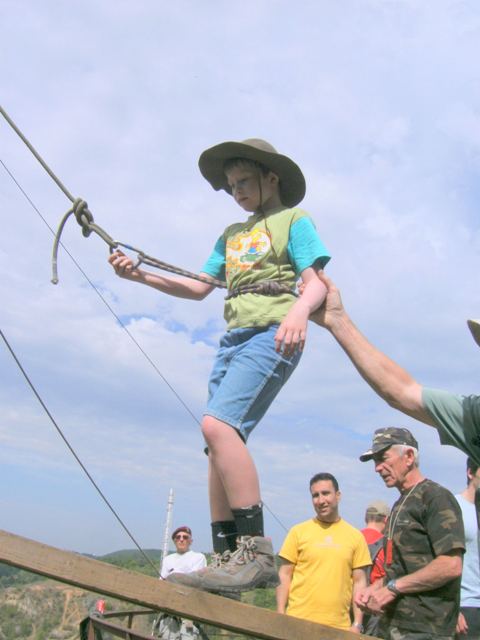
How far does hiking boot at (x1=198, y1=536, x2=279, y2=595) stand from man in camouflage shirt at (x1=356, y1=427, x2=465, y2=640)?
82cm

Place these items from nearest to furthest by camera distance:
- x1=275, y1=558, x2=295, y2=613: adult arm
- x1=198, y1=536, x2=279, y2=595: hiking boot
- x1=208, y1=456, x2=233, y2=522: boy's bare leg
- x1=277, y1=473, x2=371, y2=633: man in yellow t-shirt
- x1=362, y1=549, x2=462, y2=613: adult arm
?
x1=198, y1=536, x2=279, y2=595: hiking boot < x1=208, y1=456, x2=233, y2=522: boy's bare leg < x1=362, y1=549, x2=462, y2=613: adult arm < x1=277, y1=473, x2=371, y2=633: man in yellow t-shirt < x1=275, y1=558, x2=295, y2=613: adult arm

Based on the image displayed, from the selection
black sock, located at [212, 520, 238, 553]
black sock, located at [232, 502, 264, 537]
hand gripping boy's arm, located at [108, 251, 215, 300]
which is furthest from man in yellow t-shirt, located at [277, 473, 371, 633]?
hand gripping boy's arm, located at [108, 251, 215, 300]

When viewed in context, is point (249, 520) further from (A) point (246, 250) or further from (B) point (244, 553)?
(A) point (246, 250)

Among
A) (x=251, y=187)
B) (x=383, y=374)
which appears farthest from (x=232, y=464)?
(x=251, y=187)

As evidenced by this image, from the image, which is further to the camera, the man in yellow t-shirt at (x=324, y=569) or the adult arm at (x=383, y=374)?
the man in yellow t-shirt at (x=324, y=569)

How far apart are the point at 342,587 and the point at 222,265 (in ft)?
6.26

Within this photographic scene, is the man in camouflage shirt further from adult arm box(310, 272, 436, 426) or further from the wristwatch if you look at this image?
adult arm box(310, 272, 436, 426)

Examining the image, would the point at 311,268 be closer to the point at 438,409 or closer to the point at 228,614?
the point at 438,409

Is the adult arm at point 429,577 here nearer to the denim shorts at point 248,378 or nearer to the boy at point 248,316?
the boy at point 248,316

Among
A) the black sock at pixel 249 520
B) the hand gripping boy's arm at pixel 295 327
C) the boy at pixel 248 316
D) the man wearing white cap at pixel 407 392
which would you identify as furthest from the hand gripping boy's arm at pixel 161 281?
the black sock at pixel 249 520

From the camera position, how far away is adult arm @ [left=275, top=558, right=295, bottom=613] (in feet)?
14.3

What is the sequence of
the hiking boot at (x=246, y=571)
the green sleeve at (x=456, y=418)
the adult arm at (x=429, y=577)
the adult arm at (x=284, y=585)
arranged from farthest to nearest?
1. the adult arm at (x=284, y=585)
2. the adult arm at (x=429, y=577)
3. the hiking boot at (x=246, y=571)
4. the green sleeve at (x=456, y=418)

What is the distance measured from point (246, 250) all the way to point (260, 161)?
45 centimetres

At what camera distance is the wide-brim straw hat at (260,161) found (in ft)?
12.0
